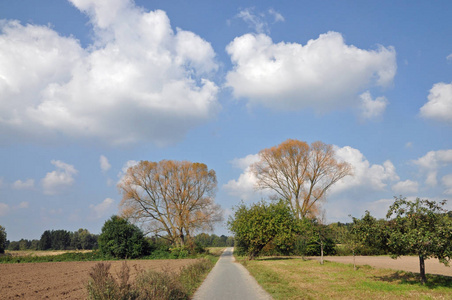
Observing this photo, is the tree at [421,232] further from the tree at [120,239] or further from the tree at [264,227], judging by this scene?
the tree at [120,239]

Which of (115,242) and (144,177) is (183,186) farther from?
(115,242)

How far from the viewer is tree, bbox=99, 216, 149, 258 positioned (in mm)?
48688

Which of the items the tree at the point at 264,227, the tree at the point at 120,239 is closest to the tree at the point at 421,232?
the tree at the point at 264,227

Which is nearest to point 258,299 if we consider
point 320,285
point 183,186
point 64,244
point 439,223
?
point 320,285

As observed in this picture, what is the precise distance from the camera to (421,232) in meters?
13.5

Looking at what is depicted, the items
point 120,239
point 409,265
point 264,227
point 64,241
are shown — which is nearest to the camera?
point 409,265

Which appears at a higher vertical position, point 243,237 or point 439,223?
point 439,223

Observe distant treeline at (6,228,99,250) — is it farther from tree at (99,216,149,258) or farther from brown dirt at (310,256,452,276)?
brown dirt at (310,256,452,276)

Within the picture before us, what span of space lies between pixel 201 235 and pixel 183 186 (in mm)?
8298

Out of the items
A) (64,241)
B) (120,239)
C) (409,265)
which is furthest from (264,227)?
(64,241)

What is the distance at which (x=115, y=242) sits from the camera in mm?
48531

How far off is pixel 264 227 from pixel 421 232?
26.4m

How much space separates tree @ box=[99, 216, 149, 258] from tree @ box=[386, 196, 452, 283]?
4204 centimetres

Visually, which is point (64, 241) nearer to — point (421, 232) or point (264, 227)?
point (264, 227)
